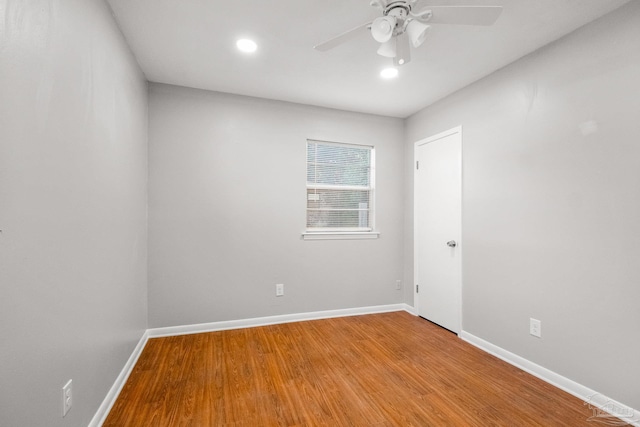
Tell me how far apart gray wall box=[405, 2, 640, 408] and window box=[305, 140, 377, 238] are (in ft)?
4.19

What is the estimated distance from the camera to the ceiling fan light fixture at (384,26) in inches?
60.0

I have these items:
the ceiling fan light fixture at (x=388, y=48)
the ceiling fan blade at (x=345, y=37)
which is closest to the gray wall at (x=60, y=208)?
the ceiling fan blade at (x=345, y=37)

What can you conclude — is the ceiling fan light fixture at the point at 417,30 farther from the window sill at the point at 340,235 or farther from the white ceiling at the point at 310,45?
the window sill at the point at 340,235

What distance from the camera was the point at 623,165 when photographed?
5.83ft

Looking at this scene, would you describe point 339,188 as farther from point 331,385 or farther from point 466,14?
point 466,14

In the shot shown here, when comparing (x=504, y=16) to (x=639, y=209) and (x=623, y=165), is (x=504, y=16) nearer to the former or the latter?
(x=623, y=165)

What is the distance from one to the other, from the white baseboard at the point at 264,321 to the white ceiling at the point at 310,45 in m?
2.56

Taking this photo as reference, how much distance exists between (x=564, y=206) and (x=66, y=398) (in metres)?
3.22

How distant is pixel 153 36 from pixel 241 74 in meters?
0.75

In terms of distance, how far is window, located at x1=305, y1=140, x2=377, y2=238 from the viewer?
11.6ft

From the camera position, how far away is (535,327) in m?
2.25

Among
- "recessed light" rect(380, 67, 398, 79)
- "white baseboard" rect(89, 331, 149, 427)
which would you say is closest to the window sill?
"recessed light" rect(380, 67, 398, 79)

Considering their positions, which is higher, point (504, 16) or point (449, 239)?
point (504, 16)

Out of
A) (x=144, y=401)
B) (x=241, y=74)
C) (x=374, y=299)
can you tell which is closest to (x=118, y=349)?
(x=144, y=401)
